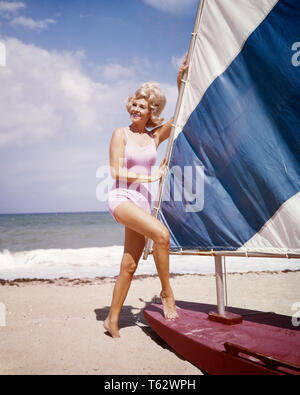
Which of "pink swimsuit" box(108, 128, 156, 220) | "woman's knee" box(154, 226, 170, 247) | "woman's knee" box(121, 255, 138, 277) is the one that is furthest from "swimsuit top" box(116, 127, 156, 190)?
"woman's knee" box(121, 255, 138, 277)

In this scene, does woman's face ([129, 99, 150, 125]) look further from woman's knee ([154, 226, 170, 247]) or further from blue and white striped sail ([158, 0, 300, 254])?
woman's knee ([154, 226, 170, 247])

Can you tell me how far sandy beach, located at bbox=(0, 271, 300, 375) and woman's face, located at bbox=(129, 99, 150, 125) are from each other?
1.99 metres

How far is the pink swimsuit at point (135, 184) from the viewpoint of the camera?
111 inches

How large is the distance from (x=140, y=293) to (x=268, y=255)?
347 cm

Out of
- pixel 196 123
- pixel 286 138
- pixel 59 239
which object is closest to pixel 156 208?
pixel 196 123

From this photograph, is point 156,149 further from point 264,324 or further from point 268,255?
point 264,324

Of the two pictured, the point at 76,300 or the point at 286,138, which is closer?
the point at 286,138

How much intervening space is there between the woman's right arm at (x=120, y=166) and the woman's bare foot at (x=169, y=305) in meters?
0.97

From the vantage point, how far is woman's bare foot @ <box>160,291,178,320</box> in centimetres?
266

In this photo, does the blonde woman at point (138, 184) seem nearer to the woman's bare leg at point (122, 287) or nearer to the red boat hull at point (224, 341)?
the woman's bare leg at point (122, 287)

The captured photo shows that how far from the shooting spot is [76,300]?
489 cm

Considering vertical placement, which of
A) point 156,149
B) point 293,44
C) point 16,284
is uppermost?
point 293,44

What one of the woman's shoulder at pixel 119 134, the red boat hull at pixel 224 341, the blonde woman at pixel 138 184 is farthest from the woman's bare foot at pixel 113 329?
the woman's shoulder at pixel 119 134

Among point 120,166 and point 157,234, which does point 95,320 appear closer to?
point 157,234
